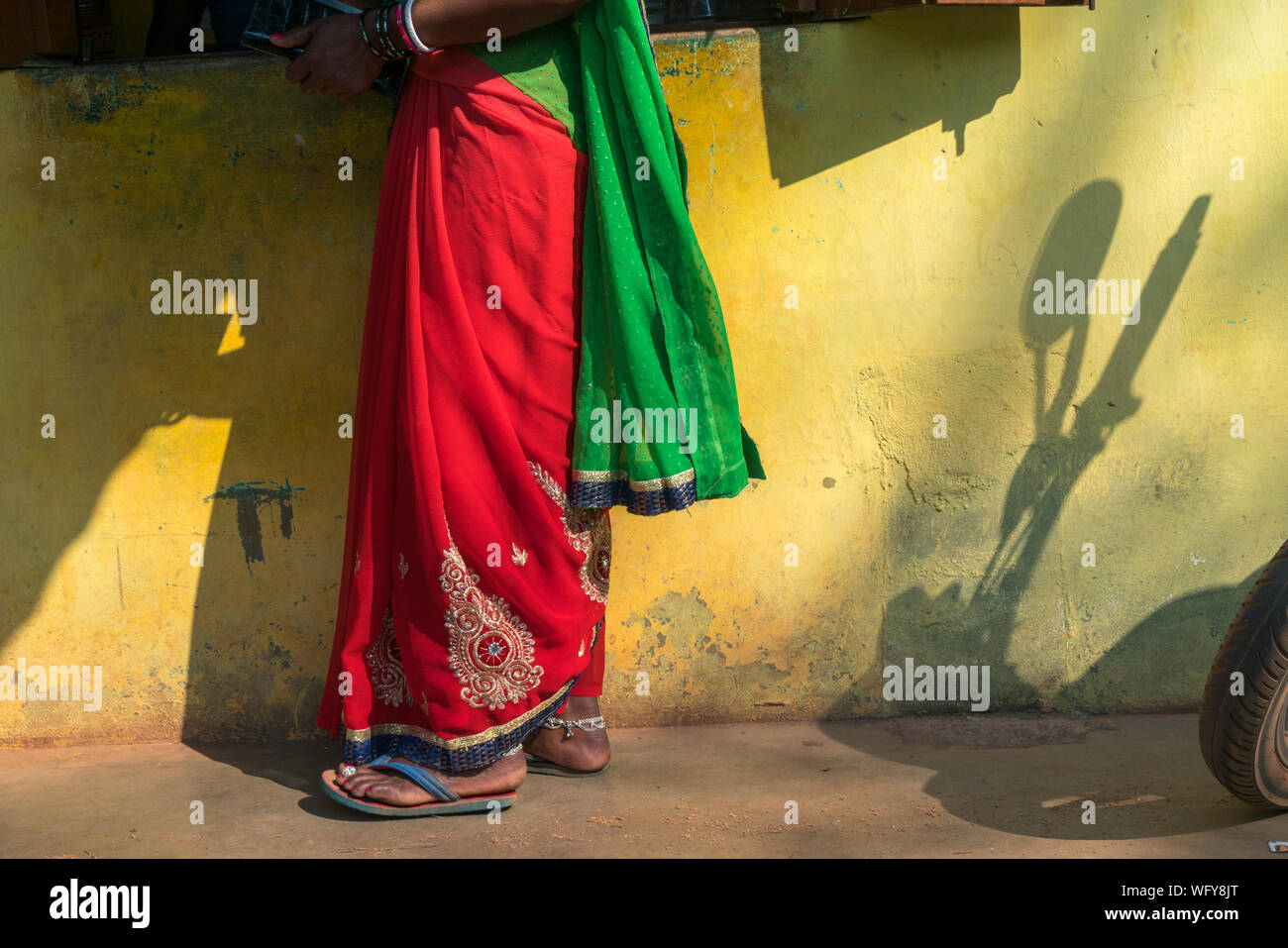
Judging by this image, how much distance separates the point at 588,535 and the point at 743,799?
0.66 meters

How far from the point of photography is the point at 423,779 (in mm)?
2457

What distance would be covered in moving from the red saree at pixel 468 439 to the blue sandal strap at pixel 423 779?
0.04 metres

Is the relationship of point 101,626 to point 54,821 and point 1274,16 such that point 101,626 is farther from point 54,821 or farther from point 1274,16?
point 1274,16

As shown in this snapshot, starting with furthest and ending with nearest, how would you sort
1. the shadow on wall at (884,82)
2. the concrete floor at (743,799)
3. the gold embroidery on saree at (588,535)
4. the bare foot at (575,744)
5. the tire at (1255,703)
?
the shadow on wall at (884,82)
the bare foot at (575,744)
the gold embroidery on saree at (588,535)
the concrete floor at (743,799)
the tire at (1255,703)

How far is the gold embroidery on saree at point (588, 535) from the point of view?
2480mm

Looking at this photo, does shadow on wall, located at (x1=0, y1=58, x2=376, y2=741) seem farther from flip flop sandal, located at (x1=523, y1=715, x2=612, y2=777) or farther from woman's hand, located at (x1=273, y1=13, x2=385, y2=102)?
flip flop sandal, located at (x1=523, y1=715, x2=612, y2=777)

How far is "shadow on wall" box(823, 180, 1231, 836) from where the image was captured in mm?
2867

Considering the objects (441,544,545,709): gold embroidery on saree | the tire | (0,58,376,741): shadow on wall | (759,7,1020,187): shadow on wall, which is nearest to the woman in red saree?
(441,544,545,709): gold embroidery on saree

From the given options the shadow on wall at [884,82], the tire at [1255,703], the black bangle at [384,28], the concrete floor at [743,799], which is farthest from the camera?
the shadow on wall at [884,82]

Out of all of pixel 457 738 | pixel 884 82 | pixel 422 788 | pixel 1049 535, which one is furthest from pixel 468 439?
pixel 1049 535

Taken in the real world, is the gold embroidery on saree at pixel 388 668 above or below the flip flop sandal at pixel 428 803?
above

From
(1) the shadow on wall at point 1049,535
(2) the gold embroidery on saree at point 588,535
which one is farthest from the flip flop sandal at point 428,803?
(1) the shadow on wall at point 1049,535

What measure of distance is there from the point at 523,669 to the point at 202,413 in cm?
110

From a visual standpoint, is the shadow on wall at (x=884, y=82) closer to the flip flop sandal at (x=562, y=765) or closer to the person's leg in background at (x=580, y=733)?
the person's leg in background at (x=580, y=733)
